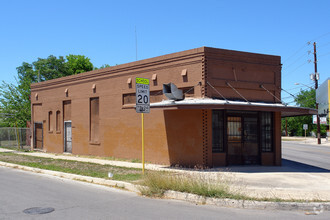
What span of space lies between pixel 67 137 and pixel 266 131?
14.0 meters


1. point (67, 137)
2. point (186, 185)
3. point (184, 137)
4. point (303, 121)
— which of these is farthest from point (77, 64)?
point (303, 121)

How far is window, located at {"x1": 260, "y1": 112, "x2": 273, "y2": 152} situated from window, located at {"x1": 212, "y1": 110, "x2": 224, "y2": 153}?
2.26 metres

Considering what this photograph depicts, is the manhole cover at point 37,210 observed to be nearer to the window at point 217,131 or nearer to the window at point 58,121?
the window at point 217,131

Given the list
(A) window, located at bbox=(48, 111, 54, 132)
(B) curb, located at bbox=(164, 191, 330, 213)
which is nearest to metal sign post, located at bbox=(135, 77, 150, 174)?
(B) curb, located at bbox=(164, 191, 330, 213)

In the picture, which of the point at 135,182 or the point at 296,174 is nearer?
the point at 135,182

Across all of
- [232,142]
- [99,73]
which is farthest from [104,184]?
[99,73]

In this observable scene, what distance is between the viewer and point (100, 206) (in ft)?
26.5

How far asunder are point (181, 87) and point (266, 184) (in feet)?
20.5

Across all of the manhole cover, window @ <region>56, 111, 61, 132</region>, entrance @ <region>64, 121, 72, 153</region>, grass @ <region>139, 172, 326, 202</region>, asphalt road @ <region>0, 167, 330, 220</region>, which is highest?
window @ <region>56, 111, 61, 132</region>

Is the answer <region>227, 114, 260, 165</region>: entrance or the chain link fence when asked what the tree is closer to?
the chain link fence

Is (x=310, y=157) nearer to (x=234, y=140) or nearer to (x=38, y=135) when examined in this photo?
(x=234, y=140)

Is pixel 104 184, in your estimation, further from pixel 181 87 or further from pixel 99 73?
pixel 99 73

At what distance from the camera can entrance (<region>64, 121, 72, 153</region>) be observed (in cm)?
2275

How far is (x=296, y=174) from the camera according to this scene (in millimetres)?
13180
